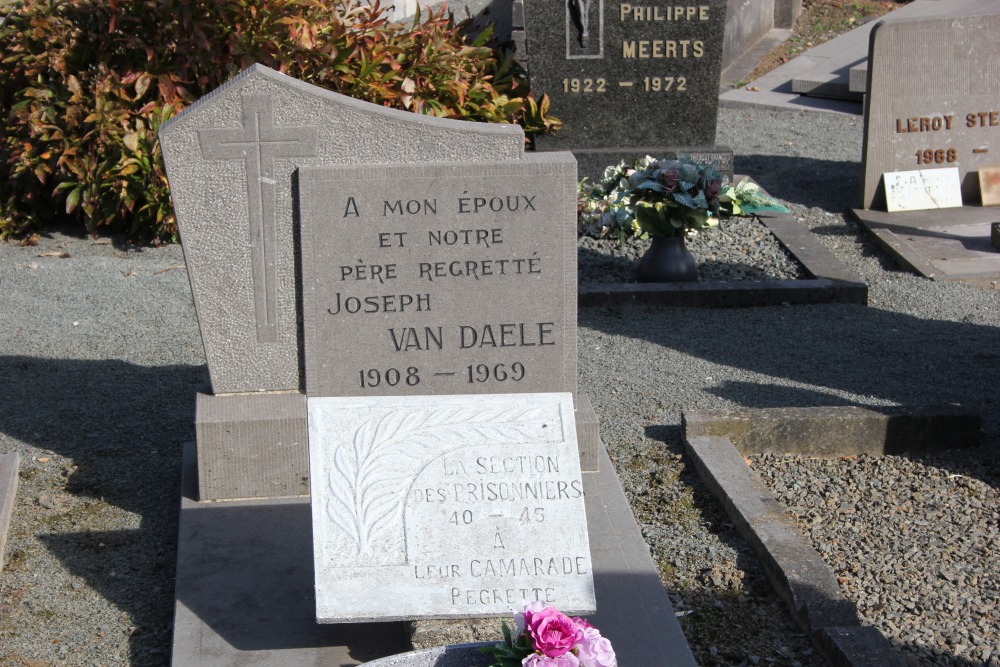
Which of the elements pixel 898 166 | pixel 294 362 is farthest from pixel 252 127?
pixel 898 166

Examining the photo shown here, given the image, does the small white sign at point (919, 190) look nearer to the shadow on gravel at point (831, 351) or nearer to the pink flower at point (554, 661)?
the shadow on gravel at point (831, 351)

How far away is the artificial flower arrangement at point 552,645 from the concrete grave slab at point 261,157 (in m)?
1.73

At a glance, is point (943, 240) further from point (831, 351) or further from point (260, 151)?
point (260, 151)

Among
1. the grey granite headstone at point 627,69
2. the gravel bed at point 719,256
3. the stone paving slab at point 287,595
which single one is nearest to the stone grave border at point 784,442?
the stone paving slab at point 287,595

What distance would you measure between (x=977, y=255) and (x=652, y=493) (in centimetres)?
401

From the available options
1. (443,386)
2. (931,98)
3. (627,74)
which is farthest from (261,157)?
(931,98)

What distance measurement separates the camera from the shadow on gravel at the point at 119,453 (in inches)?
138

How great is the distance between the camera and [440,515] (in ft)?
9.41

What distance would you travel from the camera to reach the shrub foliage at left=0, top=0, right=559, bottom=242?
695cm

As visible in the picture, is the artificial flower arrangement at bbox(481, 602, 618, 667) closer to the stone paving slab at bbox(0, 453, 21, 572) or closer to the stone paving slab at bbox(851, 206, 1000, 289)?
the stone paving slab at bbox(0, 453, 21, 572)

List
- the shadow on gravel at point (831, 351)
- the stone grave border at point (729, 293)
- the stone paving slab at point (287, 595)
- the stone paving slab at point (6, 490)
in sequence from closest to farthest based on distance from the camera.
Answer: the stone paving slab at point (287, 595) → the stone paving slab at point (6, 490) → the shadow on gravel at point (831, 351) → the stone grave border at point (729, 293)

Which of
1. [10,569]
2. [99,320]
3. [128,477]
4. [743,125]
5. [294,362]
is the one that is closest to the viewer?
[10,569]

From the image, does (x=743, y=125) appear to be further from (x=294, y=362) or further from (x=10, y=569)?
(x=10, y=569)

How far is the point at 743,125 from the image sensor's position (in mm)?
10602
